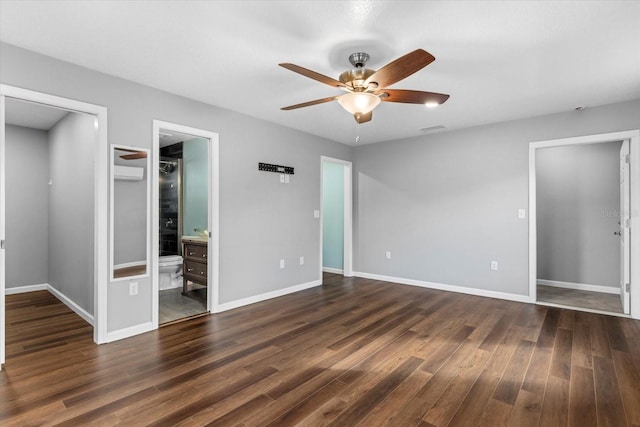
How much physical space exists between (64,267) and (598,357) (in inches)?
233

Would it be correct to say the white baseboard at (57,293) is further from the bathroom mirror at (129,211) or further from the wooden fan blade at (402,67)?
the wooden fan blade at (402,67)

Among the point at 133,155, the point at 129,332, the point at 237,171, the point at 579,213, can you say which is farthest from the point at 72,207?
the point at 579,213

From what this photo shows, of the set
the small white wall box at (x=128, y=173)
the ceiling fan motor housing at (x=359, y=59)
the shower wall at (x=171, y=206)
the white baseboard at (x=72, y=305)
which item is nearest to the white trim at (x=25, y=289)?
the white baseboard at (x=72, y=305)

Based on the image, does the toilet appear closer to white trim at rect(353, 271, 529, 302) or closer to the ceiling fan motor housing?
white trim at rect(353, 271, 529, 302)

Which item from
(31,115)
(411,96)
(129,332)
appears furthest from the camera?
(31,115)

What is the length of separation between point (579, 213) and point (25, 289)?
842 cm

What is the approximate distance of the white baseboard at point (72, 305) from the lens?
3.48 m

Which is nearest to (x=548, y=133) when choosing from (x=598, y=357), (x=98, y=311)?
(x=598, y=357)

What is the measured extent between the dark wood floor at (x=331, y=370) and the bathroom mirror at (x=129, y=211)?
0.70 m

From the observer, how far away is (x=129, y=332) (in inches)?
121

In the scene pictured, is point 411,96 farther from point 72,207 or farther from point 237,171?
point 72,207

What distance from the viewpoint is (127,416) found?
73.8 inches

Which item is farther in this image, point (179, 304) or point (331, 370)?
point (179, 304)

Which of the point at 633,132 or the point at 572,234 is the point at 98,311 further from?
the point at 572,234
